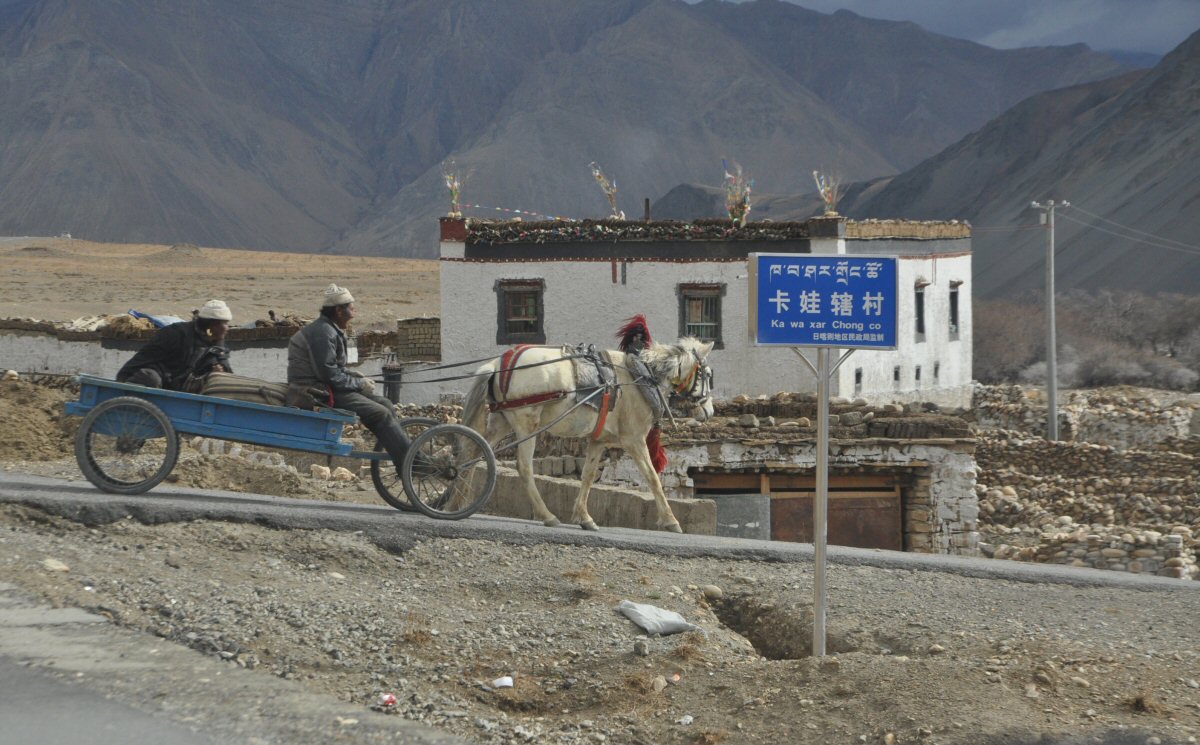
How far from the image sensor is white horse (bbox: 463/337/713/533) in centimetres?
1302

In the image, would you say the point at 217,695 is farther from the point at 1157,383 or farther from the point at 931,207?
the point at 931,207

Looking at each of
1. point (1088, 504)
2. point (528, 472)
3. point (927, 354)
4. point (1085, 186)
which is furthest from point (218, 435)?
point (1085, 186)

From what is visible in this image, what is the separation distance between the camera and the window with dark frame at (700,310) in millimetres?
29750

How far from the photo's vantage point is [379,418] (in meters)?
11.9

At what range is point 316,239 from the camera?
144 m

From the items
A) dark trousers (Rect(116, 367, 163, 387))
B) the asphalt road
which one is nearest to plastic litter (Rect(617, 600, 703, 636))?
the asphalt road

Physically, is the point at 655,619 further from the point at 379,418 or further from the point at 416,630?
the point at 379,418

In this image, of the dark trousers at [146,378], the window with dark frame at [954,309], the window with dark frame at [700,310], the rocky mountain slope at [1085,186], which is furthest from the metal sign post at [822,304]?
the rocky mountain slope at [1085,186]

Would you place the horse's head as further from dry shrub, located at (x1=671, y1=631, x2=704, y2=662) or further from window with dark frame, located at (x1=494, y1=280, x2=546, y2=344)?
window with dark frame, located at (x1=494, y1=280, x2=546, y2=344)

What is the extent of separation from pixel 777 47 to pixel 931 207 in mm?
98701

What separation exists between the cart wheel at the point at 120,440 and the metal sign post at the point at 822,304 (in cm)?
493

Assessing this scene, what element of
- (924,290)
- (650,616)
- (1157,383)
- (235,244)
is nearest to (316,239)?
(235,244)

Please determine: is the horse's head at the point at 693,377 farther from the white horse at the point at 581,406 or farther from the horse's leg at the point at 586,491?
the horse's leg at the point at 586,491

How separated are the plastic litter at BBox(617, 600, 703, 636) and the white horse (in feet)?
9.61
